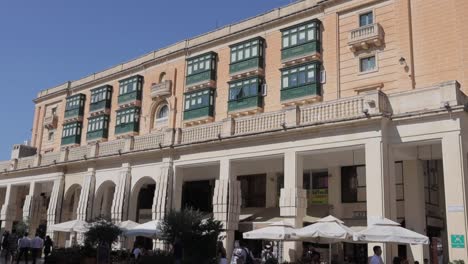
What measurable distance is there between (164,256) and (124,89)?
23272mm

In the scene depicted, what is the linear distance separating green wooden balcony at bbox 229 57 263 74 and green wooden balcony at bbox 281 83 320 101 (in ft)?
9.10

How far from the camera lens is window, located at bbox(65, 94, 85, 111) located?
43072 millimetres

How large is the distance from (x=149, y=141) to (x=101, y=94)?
44.1 feet

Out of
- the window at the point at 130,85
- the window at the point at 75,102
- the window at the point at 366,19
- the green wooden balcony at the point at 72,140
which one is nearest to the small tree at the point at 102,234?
the window at the point at 130,85

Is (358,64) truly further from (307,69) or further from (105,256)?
(105,256)

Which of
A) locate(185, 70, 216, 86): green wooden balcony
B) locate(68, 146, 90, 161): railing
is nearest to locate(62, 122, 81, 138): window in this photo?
locate(68, 146, 90, 161): railing

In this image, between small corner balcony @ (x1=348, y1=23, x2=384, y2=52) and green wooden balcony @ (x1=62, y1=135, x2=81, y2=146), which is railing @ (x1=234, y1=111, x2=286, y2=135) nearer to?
small corner balcony @ (x1=348, y1=23, x2=384, y2=52)

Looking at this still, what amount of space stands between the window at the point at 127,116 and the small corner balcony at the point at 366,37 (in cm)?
1778

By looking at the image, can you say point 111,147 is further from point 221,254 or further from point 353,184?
point 221,254

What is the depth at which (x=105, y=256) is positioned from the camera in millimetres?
20469

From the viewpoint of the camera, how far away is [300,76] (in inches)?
1126

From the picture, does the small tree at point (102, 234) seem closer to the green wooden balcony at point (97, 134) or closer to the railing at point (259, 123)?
the railing at point (259, 123)

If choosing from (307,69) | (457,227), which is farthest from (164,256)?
(307,69)

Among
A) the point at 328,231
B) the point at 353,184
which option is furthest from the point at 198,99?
the point at 328,231
